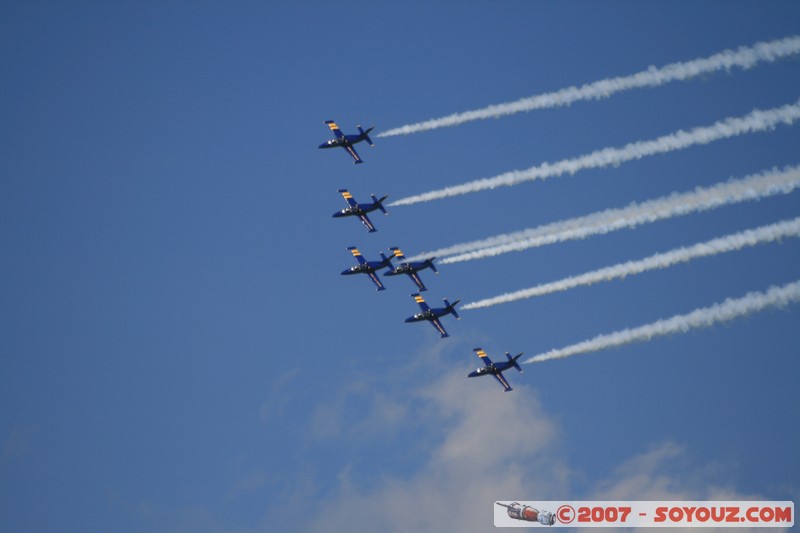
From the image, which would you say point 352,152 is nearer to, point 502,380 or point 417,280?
point 417,280

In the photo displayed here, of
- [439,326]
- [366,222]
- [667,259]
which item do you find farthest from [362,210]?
[667,259]

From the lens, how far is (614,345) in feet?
Answer: 224

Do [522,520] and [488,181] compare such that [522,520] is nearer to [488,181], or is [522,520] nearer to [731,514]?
[731,514]

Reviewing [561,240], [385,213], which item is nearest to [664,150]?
[561,240]

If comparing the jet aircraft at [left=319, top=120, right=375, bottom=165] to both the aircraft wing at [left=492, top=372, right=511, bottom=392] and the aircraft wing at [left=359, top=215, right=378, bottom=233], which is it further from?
the aircraft wing at [left=492, top=372, right=511, bottom=392]

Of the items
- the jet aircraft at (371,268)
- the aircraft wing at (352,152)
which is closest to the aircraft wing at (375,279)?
the jet aircraft at (371,268)

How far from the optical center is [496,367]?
86812 mm

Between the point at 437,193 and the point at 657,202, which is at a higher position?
the point at 437,193

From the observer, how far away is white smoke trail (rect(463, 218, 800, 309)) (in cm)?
6206

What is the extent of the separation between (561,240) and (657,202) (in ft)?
19.5

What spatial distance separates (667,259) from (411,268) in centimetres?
2537

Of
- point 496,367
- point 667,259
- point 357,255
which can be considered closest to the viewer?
point 667,259

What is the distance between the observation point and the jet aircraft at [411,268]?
88812 mm

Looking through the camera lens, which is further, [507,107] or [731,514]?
[507,107]
